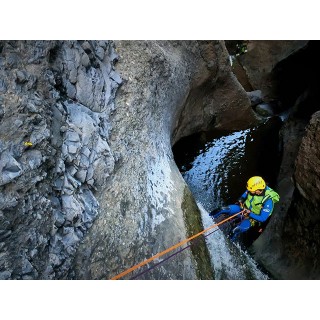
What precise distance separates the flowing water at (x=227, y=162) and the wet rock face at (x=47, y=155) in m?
3.11

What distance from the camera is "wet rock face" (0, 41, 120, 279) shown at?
2621mm

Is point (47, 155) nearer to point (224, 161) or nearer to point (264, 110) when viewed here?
point (224, 161)

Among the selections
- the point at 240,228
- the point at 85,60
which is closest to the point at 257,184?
the point at 240,228

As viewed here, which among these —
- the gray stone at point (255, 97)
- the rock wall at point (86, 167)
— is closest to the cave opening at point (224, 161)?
the gray stone at point (255, 97)

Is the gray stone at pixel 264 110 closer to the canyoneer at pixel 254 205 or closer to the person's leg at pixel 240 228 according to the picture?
the canyoneer at pixel 254 205

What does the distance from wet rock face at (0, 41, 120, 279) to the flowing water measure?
3109 millimetres

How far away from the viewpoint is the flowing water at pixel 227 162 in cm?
735

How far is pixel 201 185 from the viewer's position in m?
7.65

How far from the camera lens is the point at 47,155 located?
3.00 metres

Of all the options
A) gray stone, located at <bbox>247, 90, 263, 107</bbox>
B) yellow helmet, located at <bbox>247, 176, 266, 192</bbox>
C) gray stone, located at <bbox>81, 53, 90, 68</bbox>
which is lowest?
yellow helmet, located at <bbox>247, 176, 266, 192</bbox>

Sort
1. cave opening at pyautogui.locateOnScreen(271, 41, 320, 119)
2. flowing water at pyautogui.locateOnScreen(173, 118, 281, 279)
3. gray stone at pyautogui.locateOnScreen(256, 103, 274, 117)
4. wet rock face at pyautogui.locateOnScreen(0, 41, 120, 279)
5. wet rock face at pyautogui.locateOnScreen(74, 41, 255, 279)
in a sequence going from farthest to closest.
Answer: gray stone at pyautogui.locateOnScreen(256, 103, 274, 117), cave opening at pyautogui.locateOnScreen(271, 41, 320, 119), flowing water at pyautogui.locateOnScreen(173, 118, 281, 279), wet rock face at pyautogui.locateOnScreen(74, 41, 255, 279), wet rock face at pyautogui.locateOnScreen(0, 41, 120, 279)

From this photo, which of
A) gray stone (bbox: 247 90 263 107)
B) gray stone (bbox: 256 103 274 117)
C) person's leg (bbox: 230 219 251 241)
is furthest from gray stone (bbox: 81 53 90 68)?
gray stone (bbox: 247 90 263 107)

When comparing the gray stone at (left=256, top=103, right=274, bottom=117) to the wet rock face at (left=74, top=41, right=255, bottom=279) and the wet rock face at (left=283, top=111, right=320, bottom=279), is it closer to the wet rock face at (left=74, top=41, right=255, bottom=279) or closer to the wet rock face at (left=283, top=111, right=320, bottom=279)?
the wet rock face at (left=74, top=41, right=255, bottom=279)

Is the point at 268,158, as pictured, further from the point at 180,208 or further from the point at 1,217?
the point at 1,217
